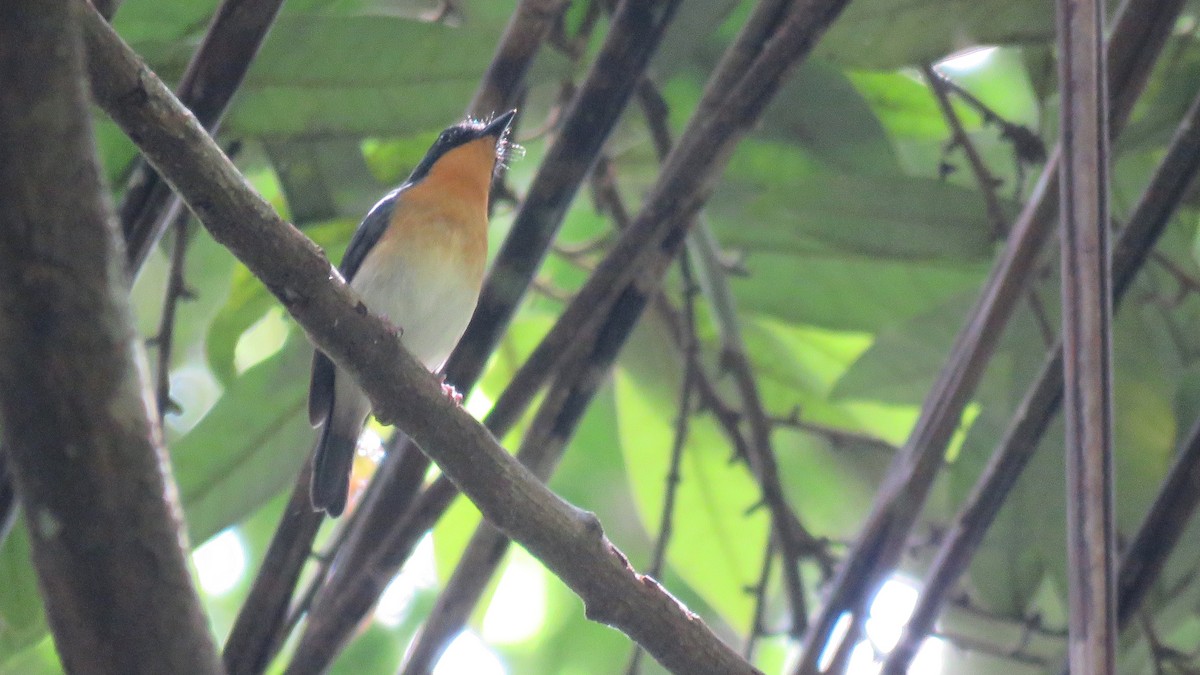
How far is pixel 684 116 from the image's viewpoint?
126 inches

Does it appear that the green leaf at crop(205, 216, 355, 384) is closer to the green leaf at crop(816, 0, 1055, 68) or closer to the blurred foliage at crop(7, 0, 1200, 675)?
the blurred foliage at crop(7, 0, 1200, 675)

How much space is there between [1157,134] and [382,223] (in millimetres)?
Answer: 1852

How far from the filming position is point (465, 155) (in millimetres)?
3342

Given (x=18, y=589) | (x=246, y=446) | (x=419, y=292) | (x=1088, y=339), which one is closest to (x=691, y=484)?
(x=419, y=292)

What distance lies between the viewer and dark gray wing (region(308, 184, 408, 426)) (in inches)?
107

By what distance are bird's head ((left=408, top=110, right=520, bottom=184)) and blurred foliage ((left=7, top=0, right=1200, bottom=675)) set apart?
0.08 meters

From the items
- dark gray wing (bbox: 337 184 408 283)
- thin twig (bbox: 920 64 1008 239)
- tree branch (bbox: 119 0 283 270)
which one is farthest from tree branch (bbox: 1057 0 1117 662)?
dark gray wing (bbox: 337 184 408 283)

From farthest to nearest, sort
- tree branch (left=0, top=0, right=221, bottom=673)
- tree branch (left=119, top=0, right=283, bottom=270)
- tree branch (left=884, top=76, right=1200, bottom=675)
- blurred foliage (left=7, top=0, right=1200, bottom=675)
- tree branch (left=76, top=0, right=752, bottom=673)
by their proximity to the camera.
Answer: blurred foliage (left=7, top=0, right=1200, bottom=675) < tree branch (left=884, top=76, right=1200, bottom=675) < tree branch (left=119, top=0, right=283, bottom=270) < tree branch (left=76, top=0, right=752, bottom=673) < tree branch (left=0, top=0, right=221, bottom=673)

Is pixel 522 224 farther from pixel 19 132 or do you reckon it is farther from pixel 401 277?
pixel 19 132

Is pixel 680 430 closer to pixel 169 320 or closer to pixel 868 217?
pixel 868 217

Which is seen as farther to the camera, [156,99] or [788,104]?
[788,104]

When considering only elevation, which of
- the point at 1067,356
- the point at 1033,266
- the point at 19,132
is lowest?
the point at 19,132

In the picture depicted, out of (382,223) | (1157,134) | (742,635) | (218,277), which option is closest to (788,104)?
(1157,134)

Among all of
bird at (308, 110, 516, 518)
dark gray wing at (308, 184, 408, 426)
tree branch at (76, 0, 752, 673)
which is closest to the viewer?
tree branch at (76, 0, 752, 673)
